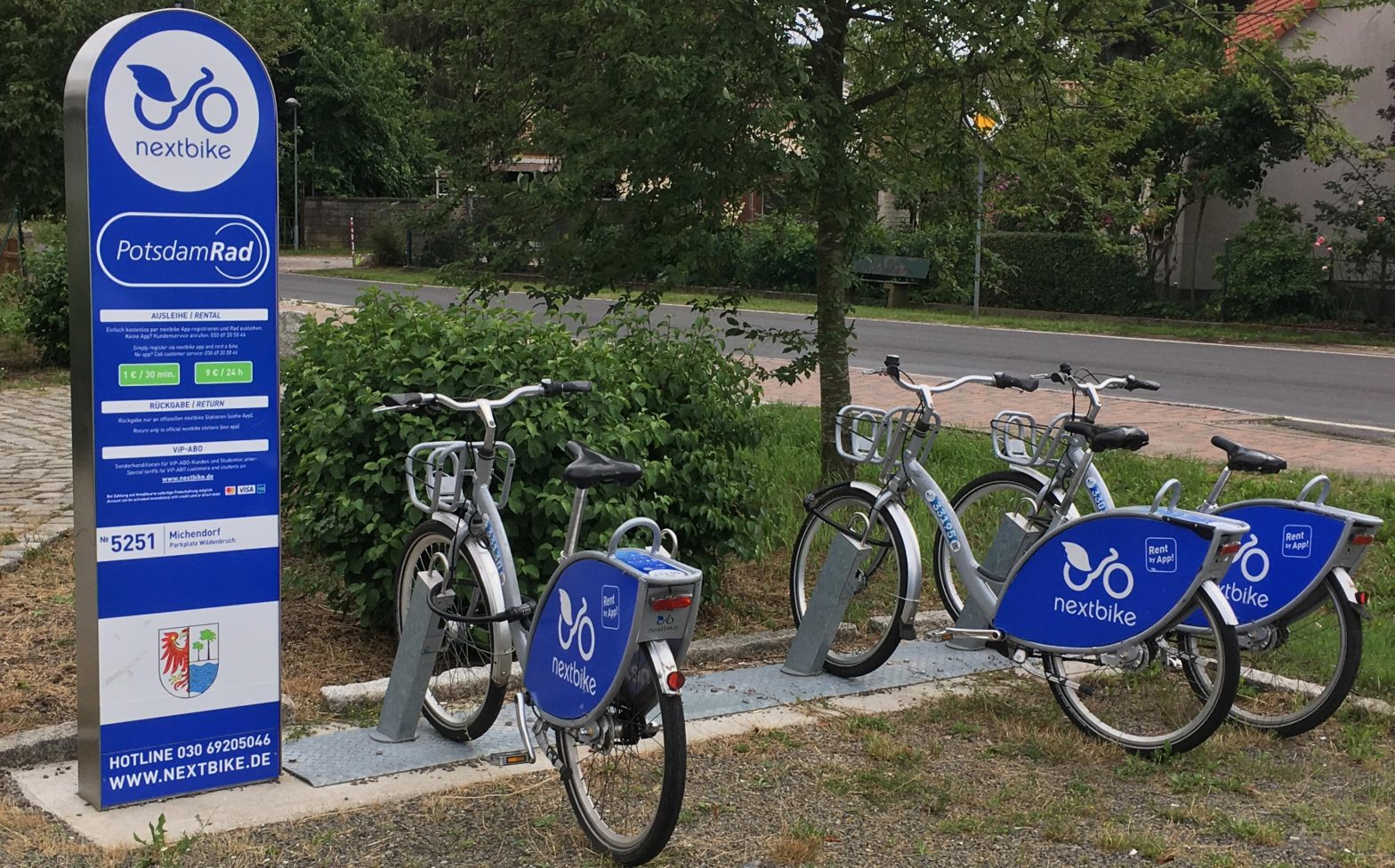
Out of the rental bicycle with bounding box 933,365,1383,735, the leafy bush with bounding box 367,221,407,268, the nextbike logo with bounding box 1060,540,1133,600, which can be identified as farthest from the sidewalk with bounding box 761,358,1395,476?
the leafy bush with bounding box 367,221,407,268

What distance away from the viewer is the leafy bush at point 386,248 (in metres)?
40.0

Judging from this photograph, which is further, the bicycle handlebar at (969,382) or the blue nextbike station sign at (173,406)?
the bicycle handlebar at (969,382)

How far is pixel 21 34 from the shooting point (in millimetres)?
13984

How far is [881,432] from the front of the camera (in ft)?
17.8

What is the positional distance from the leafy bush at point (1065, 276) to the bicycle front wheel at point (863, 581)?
68.1ft

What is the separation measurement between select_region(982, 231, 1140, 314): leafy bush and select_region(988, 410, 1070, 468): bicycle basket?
20886 mm

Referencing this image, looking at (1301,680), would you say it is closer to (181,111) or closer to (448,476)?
(448,476)

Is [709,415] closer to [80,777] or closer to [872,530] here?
[872,530]

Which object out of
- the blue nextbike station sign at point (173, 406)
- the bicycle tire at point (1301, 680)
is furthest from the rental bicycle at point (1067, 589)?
the blue nextbike station sign at point (173, 406)

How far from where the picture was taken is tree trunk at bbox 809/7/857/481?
6.44m

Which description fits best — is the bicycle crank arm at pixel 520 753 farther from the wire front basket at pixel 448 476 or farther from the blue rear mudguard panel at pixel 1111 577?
the blue rear mudguard panel at pixel 1111 577

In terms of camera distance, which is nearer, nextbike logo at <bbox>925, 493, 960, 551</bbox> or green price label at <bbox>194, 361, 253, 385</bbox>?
green price label at <bbox>194, 361, 253, 385</bbox>

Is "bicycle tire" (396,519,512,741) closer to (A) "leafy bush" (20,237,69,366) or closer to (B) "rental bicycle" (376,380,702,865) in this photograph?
(B) "rental bicycle" (376,380,702,865)

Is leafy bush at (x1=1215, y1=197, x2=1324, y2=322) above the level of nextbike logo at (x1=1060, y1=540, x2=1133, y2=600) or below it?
above
